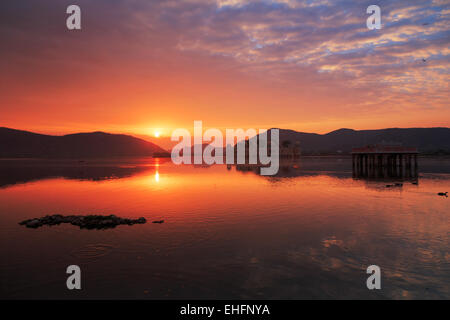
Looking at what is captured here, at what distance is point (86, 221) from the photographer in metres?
Result: 18.1

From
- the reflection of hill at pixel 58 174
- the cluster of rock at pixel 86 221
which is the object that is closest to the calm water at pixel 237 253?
the cluster of rock at pixel 86 221

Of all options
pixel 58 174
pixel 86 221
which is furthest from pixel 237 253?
pixel 58 174

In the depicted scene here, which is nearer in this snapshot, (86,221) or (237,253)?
(237,253)

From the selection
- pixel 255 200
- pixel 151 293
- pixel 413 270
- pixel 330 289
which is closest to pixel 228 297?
pixel 151 293

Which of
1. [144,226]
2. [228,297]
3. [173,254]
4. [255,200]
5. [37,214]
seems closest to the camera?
[228,297]

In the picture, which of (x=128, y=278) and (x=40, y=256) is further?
(x=40, y=256)

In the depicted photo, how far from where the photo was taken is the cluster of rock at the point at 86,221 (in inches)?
695

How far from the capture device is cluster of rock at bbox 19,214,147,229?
57.9ft

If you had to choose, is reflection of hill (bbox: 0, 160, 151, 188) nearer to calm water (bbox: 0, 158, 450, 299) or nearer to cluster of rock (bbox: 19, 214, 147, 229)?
cluster of rock (bbox: 19, 214, 147, 229)

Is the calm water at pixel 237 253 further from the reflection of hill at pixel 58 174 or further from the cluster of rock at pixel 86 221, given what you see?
the reflection of hill at pixel 58 174

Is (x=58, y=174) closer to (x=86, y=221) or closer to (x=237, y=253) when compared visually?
(x=86, y=221)
